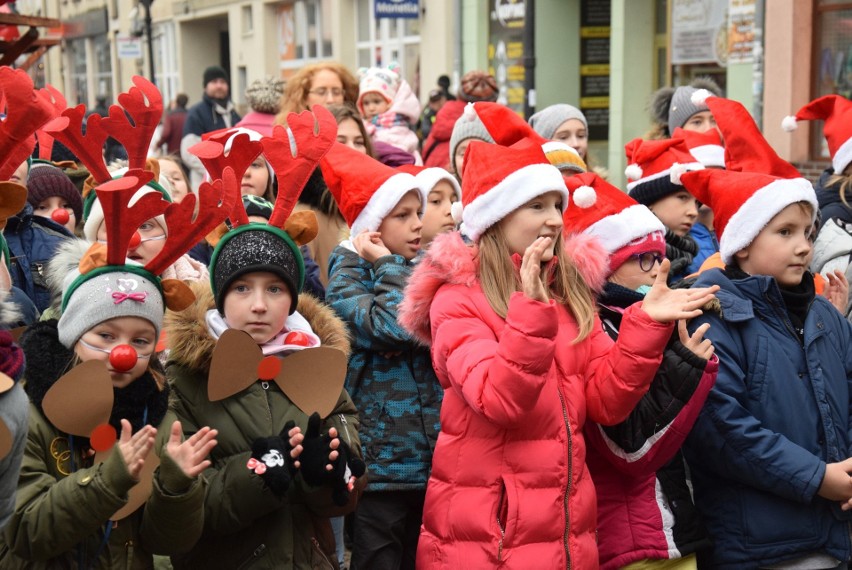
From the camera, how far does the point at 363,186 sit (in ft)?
15.6

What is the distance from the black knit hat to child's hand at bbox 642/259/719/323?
111 cm

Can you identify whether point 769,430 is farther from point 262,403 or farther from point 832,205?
point 832,205

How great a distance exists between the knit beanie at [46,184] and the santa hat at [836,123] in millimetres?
3269

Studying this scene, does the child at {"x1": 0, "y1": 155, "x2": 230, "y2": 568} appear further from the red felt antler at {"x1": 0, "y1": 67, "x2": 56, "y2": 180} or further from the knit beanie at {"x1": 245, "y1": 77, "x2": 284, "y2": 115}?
the knit beanie at {"x1": 245, "y1": 77, "x2": 284, "y2": 115}

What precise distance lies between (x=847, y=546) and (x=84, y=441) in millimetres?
2318

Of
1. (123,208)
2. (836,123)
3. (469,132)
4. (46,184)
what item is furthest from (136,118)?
(836,123)

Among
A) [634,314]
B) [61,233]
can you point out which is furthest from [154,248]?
[634,314]

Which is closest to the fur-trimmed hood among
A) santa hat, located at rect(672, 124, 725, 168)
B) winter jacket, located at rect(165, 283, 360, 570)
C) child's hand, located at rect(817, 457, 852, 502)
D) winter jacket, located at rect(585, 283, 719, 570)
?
winter jacket, located at rect(165, 283, 360, 570)

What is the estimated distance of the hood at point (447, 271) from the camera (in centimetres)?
364

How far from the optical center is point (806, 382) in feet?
12.3

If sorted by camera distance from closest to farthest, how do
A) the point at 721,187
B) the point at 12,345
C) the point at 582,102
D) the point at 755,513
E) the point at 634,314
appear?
the point at 12,345 → the point at 634,314 → the point at 755,513 → the point at 721,187 → the point at 582,102

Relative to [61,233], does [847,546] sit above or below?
below

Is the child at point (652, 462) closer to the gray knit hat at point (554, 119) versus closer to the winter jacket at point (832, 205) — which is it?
the winter jacket at point (832, 205)

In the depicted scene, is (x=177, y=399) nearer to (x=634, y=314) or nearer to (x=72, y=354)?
(x=72, y=354)
